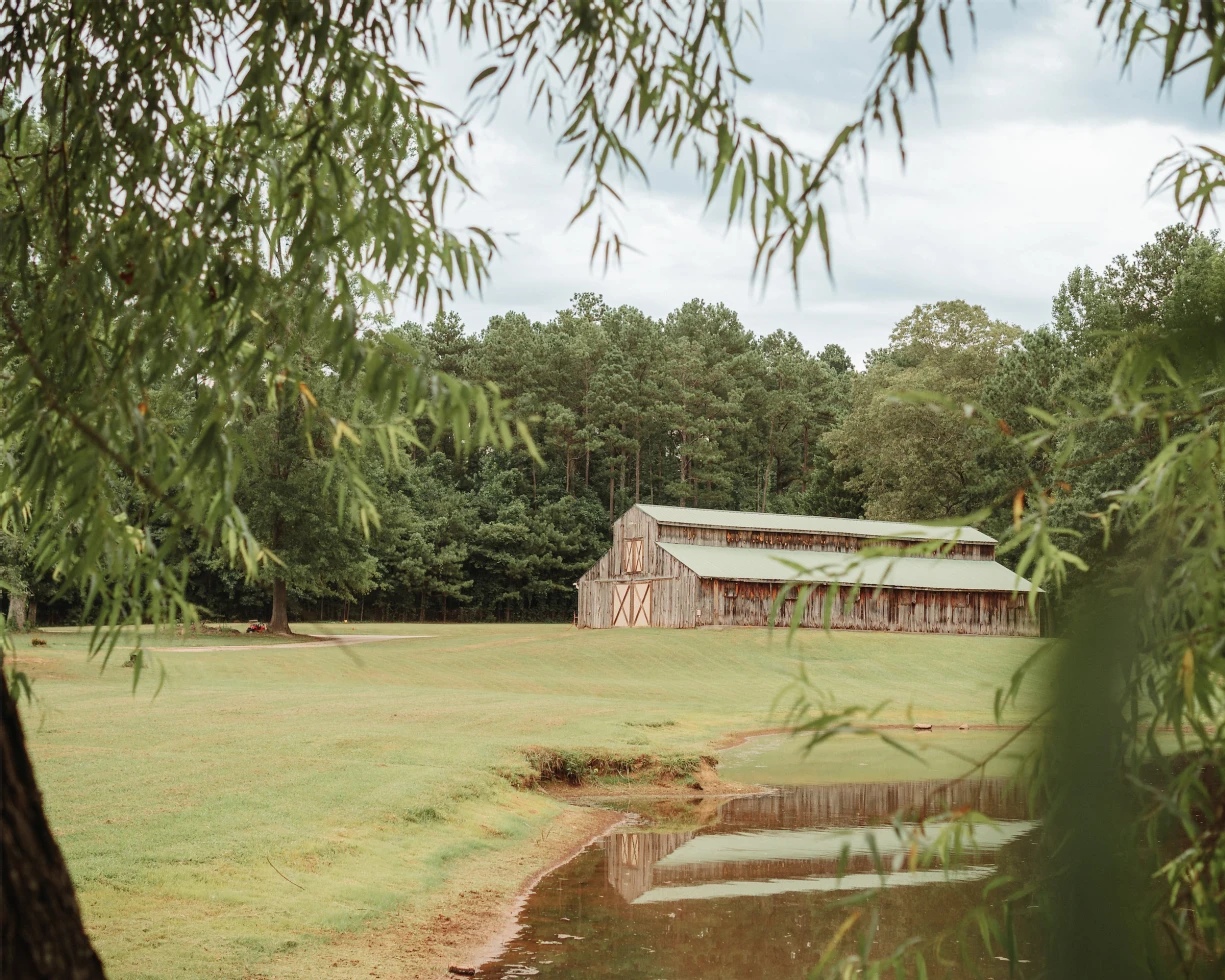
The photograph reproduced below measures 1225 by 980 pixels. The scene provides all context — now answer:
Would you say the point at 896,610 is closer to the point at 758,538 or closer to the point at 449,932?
the point at 758,538

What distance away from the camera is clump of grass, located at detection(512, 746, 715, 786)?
14.9m

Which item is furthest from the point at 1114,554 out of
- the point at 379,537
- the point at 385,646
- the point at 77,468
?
the point at 379,537

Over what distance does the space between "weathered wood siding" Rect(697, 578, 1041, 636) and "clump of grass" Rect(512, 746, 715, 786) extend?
76.0 feet

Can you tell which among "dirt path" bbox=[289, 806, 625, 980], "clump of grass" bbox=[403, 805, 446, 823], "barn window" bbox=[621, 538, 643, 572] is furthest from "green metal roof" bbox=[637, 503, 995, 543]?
"dirt path" bbox=[289, 806, 625, 980]

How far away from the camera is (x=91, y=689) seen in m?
20.9

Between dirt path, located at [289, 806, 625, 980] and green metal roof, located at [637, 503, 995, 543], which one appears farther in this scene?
green metal roof, located at [637, 503, 995, 543]

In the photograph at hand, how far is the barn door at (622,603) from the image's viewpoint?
44812 millimetres

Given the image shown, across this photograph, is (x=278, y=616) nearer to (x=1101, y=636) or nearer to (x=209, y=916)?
(x=209, y=916)

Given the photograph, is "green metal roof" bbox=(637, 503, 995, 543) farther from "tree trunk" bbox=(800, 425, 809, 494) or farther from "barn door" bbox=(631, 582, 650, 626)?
"tree trunk" bbox=(800, 425, 809, 494)

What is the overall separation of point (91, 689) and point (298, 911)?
14.5 meters

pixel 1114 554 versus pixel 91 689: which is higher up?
pixel 1114 554

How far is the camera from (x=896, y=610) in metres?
41.8

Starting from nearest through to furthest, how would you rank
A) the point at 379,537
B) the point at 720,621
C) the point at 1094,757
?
the point at 1094,757
the point at 720,621
the point at 379,537

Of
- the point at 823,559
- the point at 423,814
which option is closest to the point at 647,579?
the point at 823,559
